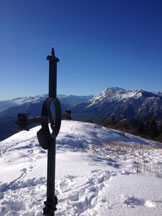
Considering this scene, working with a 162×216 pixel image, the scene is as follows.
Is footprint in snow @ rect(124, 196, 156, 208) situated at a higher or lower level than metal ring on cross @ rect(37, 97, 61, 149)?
lower

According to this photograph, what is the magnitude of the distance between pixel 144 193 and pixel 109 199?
38.1 inches

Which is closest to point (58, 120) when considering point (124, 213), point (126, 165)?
point (124, 213)

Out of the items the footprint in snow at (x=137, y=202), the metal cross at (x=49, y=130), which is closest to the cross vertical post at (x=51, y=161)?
the metal cross at (x=49, y=130)

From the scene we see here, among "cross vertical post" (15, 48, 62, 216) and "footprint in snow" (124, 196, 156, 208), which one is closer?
"cross vertical post" (15, 48, 62, 216)

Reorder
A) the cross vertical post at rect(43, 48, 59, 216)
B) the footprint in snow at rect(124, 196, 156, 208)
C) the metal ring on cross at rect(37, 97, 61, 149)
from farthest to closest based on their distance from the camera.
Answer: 1. the footprint in snow at rect(124, 196, 156, 208)
2. the cross vertical post at rect(43, 48, 59, 216)
3. the metal ring on cross at rect(37, 97, 61, 149)

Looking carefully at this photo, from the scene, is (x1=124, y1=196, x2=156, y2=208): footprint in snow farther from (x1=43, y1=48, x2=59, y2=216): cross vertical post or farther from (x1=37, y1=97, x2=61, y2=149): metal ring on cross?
(x1=37, y1=97, x2=61, y2=149): metal ring on cross

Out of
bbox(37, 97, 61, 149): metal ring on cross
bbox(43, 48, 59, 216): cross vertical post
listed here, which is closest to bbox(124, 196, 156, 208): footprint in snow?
bbox(43, 48, 59, 216): cross vertical post

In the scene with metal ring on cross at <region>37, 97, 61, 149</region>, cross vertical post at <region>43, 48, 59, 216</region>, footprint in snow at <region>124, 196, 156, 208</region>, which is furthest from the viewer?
footprint in snow at <region>124, 196, 156, 208</region>

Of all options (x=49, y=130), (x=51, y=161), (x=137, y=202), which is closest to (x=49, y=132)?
(x=49, y=130)

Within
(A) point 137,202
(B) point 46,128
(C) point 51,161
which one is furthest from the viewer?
(A) point 137,202

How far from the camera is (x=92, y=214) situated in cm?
316

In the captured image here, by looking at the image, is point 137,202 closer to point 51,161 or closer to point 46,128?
point 51,161

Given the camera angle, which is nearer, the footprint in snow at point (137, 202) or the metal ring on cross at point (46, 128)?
the metal ring on cross at point (46, 128)

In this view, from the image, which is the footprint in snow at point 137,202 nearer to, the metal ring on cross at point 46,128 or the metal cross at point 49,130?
the metal cross at point 49,130
